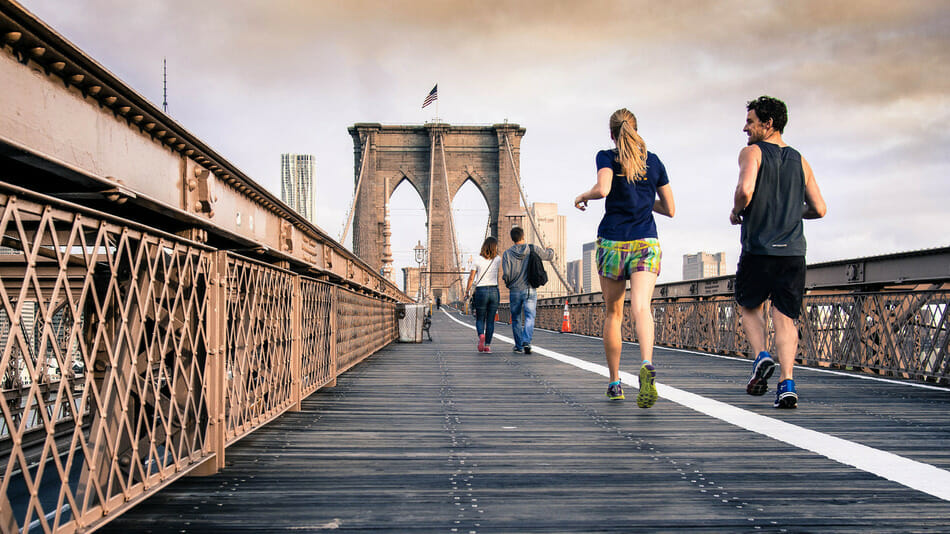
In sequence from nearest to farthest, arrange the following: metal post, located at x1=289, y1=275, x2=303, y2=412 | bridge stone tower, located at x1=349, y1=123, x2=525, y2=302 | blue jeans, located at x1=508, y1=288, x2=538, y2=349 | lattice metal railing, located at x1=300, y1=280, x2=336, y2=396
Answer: metal post, located at x1=289, y1=275, x2=303, y2=412 < lattice metal railing, located at x1=300, y1=280, x2=336, y2=396 < blue jeans, located at x1=508, y1=288, x2=538, y2=349 < bridge stone tower, located at x1=349, y1=123, x2=525, y2=302

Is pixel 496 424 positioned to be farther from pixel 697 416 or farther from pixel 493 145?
pixel 493 145

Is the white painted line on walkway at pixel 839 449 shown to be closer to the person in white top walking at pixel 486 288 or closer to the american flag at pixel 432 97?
the person in white top walking at pixel 486 288

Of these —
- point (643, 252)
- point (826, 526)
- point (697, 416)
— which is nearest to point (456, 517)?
point (826, 526)

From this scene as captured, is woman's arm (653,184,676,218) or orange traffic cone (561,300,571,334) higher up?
woman's arm (653,184,676,218)

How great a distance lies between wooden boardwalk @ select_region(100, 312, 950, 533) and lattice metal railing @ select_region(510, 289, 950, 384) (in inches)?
28.9

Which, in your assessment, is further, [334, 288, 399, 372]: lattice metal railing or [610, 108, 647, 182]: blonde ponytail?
[334, 288, 399, 372]: lattice metal railing

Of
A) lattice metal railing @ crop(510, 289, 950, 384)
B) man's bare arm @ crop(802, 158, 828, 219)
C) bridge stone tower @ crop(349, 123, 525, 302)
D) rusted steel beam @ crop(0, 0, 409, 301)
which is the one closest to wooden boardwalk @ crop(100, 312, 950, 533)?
lattice metal railing @ crop(510, 289, 950, 384)

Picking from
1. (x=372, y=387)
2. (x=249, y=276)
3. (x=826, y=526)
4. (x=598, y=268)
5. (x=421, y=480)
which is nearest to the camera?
(x=826, y=526)

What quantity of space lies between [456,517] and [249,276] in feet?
4.91

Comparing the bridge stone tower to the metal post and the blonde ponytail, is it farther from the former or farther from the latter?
the metal post

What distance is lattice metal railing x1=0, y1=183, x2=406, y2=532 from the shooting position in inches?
56.8

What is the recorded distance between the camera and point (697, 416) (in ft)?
12.1

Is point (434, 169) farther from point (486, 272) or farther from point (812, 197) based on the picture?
point (812, 197)

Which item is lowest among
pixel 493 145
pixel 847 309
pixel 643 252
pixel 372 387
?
pixel 372 387
